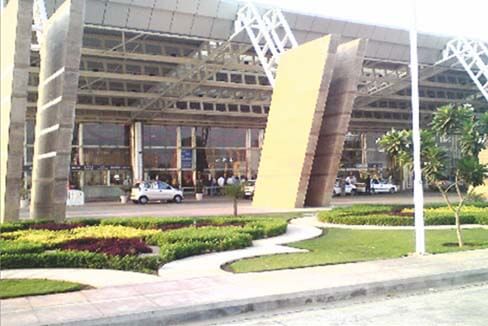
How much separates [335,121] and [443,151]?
1321 cm

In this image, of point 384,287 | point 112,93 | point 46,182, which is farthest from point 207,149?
point 384,287

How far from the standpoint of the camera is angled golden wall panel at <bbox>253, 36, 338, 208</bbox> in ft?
79.6

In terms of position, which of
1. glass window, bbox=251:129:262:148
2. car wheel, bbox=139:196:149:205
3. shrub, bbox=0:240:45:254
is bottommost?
car wheel, bbox=139:196:149:205

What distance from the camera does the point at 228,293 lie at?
7699 millimetres

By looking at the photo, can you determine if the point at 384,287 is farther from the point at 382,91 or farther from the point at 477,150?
the point at 382,91

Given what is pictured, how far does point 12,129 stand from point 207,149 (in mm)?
31617

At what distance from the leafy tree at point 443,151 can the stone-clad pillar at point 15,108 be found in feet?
36.7

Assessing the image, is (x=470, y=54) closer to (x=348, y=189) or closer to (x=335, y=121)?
(x=335, y=121)

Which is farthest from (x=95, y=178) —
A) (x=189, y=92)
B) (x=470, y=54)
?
(x=470, y=54)

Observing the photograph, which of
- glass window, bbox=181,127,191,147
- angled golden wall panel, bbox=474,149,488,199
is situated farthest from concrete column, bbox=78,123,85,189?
angled golden wall panel, bbox=474,149,488,199

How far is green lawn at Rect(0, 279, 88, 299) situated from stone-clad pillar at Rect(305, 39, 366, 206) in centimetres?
1869

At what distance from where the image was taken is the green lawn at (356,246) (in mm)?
10195

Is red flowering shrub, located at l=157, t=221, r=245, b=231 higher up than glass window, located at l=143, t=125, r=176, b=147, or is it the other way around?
glass window, located at l=143, t=125, r=176, b=147

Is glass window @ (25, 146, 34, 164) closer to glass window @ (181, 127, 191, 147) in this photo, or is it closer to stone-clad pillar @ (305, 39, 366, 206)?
glass window @ (181, 127, 191, 147)
